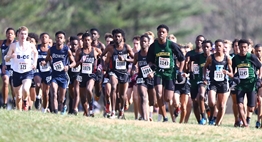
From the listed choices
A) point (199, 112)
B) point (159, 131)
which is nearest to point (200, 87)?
point (199, 112)

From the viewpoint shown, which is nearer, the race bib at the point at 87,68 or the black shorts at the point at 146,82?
the black shorts at the point at 146,82

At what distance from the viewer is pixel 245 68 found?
20.4 meters

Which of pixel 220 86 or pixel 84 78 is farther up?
pixel 84 78

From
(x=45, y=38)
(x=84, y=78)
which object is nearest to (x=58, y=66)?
(x=84, y=78)

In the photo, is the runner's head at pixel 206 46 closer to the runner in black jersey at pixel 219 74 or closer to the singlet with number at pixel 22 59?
the runner in black jersey at pixel 219 74

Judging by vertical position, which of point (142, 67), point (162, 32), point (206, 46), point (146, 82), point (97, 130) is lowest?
point (97, 130)

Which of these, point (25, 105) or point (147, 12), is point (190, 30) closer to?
point (147, 12)

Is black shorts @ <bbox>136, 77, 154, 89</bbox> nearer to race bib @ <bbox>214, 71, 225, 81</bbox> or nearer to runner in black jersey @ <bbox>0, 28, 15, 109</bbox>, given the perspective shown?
race bib @ <bbox>214, 71, 225, 81</bbox>

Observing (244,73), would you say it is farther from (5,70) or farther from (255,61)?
(5,70)

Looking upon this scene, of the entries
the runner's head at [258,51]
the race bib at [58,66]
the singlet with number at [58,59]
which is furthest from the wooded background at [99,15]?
the runner's head at [258,51]

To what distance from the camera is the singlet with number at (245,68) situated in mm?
20406

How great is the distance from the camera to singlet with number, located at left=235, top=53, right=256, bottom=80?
20406 millimetres

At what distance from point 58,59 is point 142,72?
229cm

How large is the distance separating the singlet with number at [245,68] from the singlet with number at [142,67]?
2.28 metres
